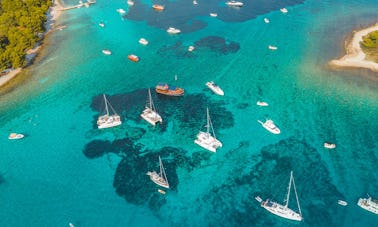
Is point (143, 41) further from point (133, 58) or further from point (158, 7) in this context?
point (158, 7)

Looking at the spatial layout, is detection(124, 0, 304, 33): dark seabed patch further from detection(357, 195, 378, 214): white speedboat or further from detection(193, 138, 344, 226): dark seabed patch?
detection(357, 195, 378, 214): white speedboat

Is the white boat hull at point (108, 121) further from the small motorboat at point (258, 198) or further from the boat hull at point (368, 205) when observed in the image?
the boat hull at point (368, 205)

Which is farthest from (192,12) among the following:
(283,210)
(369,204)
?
(369,204)

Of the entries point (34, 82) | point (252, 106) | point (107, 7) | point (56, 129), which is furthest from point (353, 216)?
point (107, 7)

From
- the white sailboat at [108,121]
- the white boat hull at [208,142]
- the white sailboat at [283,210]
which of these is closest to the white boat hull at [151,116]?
the white sailboat at [108,121]

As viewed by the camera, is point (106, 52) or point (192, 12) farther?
point (192, 12)

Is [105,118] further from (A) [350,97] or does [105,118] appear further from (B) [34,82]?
(A) [350,97]
